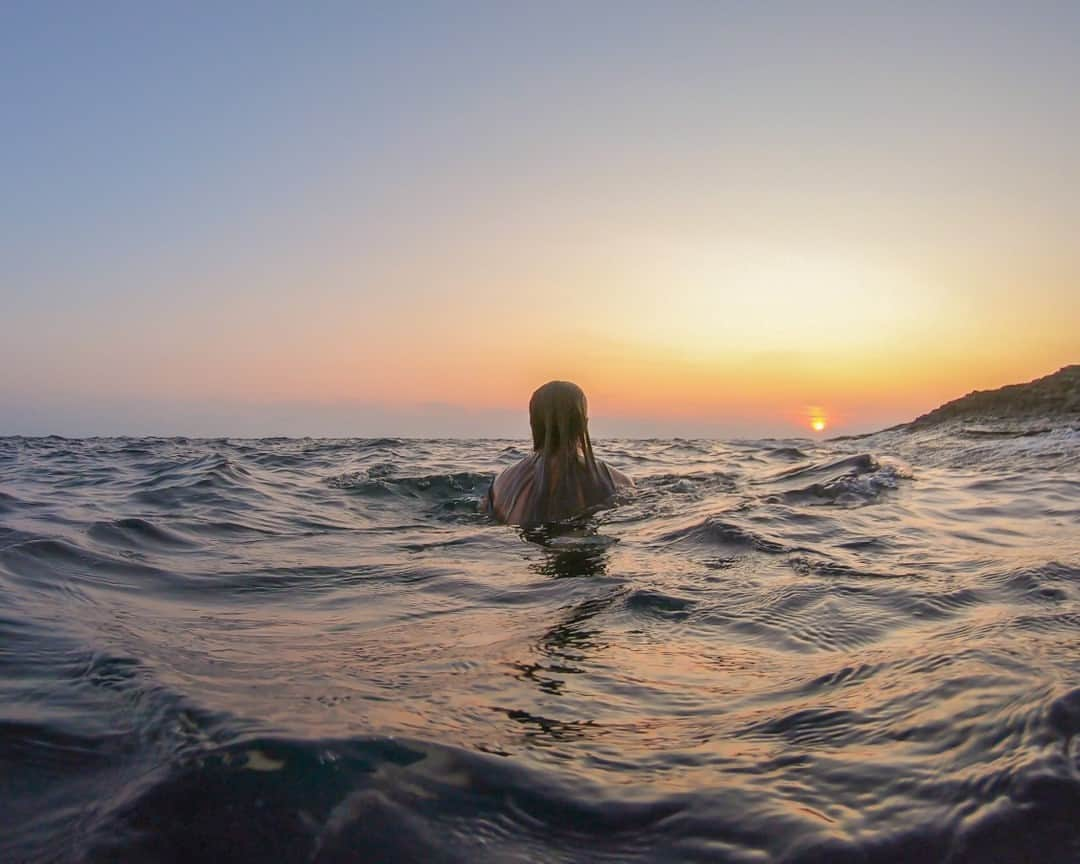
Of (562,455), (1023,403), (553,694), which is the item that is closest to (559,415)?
(562,455)

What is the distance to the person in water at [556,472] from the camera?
300 inches

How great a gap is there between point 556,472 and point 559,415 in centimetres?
60

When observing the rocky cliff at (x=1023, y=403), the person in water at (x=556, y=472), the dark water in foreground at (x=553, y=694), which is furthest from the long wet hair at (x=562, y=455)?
the rocky cliff at (x=1023, y=403)

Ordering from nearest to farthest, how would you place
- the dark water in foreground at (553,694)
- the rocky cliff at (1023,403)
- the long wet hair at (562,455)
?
1. the dark water in foreground at (553,694)
2. the long wet hair at (562,455)
3. the rocky cliff at (1023,403)

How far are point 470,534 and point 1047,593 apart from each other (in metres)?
4.56

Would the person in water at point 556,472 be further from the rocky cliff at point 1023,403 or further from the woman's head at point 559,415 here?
the rocky cliff at point 1023,403

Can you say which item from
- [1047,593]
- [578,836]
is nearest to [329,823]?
[578,836]

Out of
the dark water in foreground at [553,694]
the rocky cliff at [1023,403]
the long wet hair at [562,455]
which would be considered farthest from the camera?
the rocky cliff at [1023,403]

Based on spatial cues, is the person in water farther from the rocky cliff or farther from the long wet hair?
the rocky cliff

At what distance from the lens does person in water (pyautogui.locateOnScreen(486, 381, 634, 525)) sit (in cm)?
762

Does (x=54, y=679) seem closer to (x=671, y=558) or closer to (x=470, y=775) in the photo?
(x=470, y=775)

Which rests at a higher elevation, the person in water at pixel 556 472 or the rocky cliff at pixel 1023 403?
the rocky cliff at pixel 1023 403

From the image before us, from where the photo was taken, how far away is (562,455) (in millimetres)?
7926

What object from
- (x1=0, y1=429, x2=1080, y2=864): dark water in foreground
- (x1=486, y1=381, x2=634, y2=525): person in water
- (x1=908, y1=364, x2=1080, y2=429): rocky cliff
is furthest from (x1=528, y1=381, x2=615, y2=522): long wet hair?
(x1=908, y1=364, x2=1080, y2=429): rocky cliff
